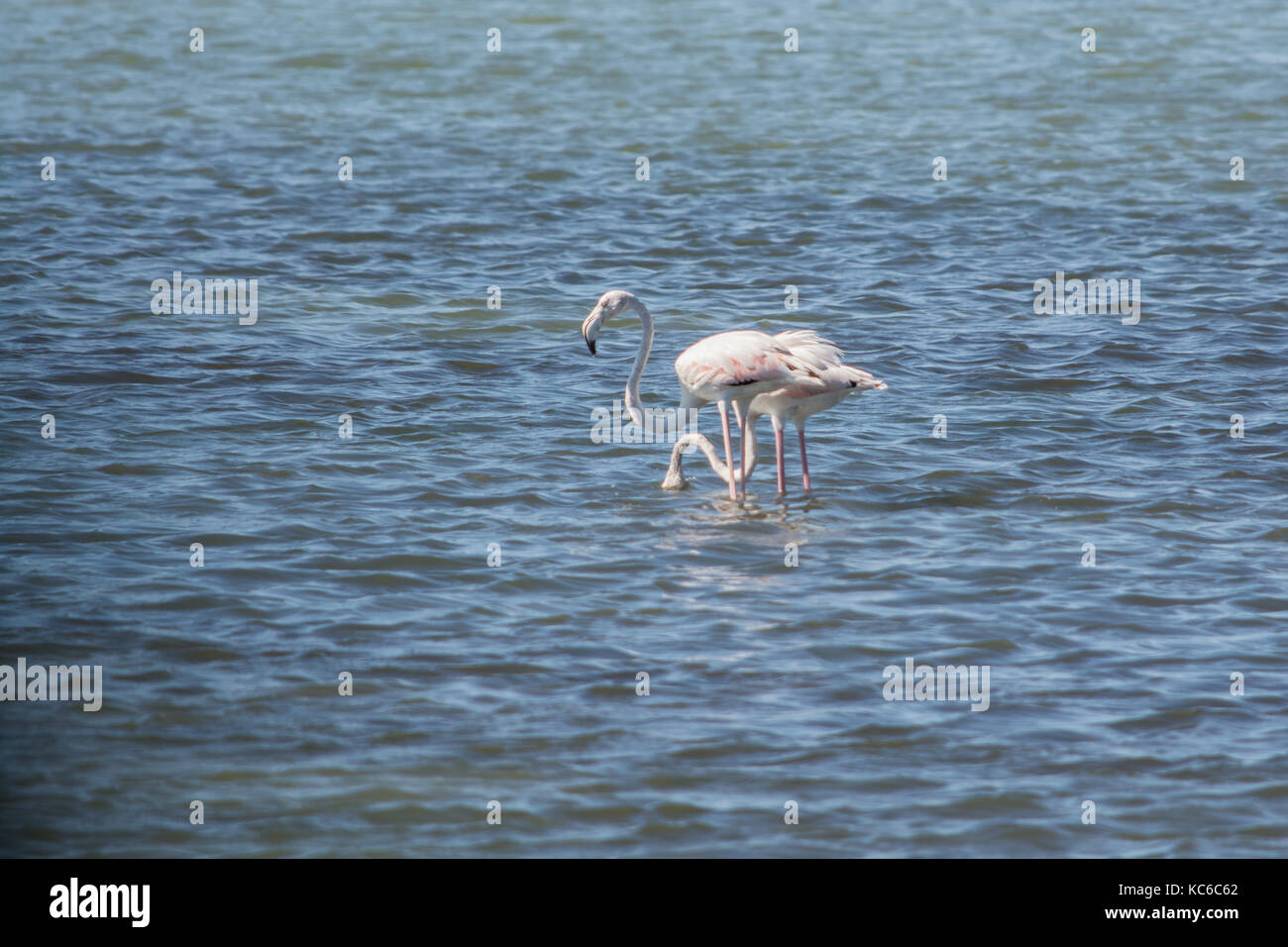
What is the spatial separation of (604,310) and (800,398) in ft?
4.40

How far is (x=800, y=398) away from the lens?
9.85 metres

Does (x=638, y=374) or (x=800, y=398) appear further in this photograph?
(x=638, y=374)

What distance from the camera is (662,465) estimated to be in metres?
10.9

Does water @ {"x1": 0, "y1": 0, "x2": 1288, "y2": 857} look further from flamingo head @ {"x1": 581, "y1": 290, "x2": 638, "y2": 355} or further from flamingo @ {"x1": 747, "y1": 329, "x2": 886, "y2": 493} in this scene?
flamingo head @ {"x1": 581, "y1": 290, "x2": 638, "y2": 355}

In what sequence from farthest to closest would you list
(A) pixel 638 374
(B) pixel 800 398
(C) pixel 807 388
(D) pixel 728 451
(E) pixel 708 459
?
(A) pixel 638 374, (E) pixel 708 459, (D) pixel 728 451, (B) pixel 800 398, (C) pixel 807 388

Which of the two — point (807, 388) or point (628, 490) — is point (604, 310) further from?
point (807, 388)

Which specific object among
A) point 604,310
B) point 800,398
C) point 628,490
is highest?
point 604,310

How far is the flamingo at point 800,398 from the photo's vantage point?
9.72 meters

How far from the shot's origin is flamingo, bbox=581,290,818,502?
31.9ft

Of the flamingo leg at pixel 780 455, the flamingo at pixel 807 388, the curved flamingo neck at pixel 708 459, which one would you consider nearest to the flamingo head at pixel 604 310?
the curved flamingo neck at pixel 708 459

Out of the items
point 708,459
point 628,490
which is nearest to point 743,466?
point 708,459

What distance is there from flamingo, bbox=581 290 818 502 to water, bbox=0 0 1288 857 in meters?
0.61

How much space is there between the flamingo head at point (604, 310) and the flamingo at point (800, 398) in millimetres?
854

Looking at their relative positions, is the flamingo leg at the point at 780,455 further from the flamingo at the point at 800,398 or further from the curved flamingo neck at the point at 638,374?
the curved flamingo neck at the point at 638,374
